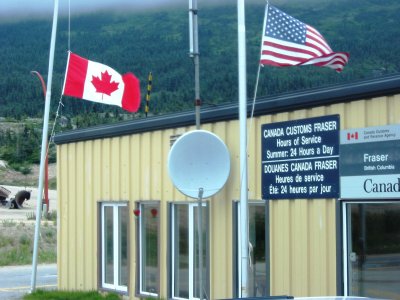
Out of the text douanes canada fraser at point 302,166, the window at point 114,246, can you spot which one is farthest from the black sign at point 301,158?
the window at point 114,246

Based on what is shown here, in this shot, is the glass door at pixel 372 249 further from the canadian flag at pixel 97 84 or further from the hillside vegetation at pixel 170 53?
the hillside vegetation at pixel 170 53

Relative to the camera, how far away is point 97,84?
17.2 metres

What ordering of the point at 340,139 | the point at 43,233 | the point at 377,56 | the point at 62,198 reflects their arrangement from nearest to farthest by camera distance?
1. the point at 340,139
2. the point at 62,198
3. the point at 43,233
4. the point at 377,56

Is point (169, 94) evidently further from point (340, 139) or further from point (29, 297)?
point (340, 139)

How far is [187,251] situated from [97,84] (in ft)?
13.3

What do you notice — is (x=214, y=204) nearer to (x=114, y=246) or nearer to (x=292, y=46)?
(x=114, y=246)

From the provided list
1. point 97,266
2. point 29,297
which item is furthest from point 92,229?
point 29,297

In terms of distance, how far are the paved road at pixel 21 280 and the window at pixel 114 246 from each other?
2.87 m

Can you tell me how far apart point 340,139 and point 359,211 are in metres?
1.00

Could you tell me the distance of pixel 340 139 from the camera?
1208 cm

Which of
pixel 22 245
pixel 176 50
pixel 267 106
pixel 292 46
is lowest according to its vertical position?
pixel 22 245

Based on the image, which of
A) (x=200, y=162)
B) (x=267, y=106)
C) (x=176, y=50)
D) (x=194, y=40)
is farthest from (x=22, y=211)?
(x=176, y=50)

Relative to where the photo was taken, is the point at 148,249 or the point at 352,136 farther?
the point at 148,249

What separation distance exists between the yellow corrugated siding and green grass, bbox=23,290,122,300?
16.6 inches
